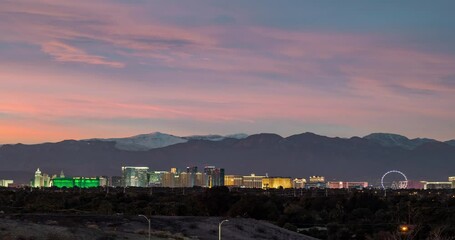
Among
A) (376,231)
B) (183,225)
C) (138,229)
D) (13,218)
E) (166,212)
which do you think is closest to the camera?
(13,218)

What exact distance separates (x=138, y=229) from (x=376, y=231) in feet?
83.8

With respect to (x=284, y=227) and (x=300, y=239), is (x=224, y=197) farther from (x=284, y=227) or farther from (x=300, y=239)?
(x=300, y=239)

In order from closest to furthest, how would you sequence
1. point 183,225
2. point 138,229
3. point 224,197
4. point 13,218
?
point 13,218, point 138,229, point 183,225, point 224,197

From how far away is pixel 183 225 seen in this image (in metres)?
74.2

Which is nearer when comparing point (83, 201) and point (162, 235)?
point (162, 235)

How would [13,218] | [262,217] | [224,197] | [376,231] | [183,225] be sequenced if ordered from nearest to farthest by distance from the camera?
1. [13,218]
2. [183,225]
3. [376,231]
4. [262,217]
5. [224,197]

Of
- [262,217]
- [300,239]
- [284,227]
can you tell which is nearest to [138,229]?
[300,239]

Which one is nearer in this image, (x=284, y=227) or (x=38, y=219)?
(x=38, y=219)

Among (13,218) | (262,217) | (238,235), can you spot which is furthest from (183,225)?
(262,217)

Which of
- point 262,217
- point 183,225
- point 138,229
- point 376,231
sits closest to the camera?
point 138,229

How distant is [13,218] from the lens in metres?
63.4

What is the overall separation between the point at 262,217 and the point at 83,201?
84.2 feet

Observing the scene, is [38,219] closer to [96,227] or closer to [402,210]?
[96,227]

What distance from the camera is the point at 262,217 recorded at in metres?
98.8
